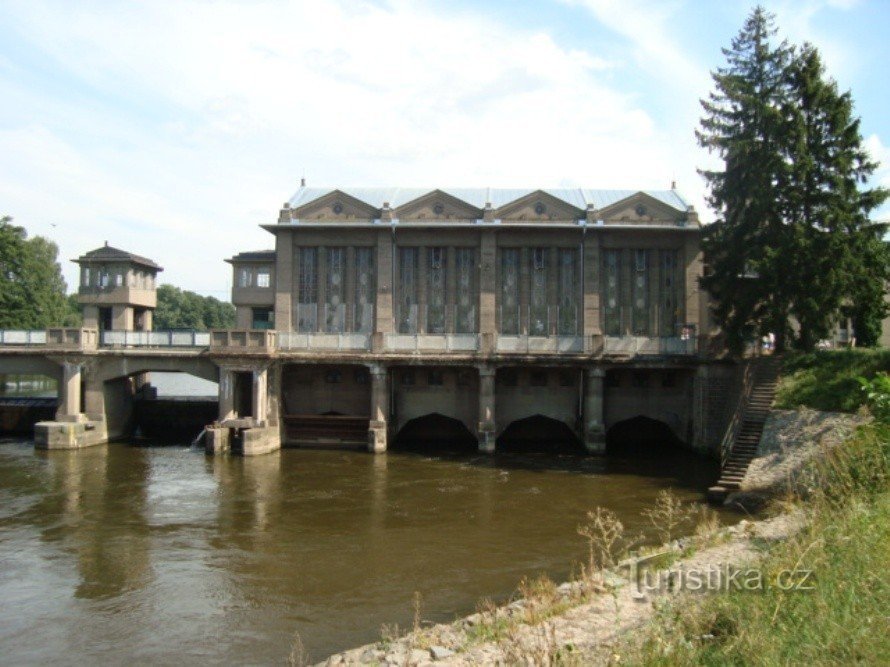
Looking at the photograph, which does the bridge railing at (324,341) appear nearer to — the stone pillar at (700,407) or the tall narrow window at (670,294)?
the tall narrow window at (670,294)

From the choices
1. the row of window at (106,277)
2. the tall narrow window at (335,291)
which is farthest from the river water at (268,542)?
the row of window at (106,277)

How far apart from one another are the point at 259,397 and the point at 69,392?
1107 cm

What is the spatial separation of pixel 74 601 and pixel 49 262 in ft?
279

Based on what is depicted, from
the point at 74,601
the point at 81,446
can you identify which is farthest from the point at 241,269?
the point at 74,601

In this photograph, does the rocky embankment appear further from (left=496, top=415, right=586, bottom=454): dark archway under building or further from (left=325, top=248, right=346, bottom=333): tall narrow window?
(left=325, top=248, right=346, bottom=333): tall narrow window

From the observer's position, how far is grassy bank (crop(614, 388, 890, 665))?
26.7 ft

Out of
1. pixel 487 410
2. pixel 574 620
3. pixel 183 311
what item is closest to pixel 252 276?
pixel 487 410

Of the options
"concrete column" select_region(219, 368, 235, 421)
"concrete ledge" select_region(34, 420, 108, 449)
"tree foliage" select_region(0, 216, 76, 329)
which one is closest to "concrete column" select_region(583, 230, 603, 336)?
"concrete column" select_region(219, 368, 235, 421)

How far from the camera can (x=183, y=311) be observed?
147 meters

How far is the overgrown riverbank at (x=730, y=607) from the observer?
28.3ft

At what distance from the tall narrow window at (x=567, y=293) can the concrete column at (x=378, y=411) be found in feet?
35.2

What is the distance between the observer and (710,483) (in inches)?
Result: 1120

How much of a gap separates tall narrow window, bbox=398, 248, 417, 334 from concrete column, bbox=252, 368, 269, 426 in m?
8.46

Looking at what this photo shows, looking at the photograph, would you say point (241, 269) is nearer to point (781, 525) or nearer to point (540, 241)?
point (540, 241)
